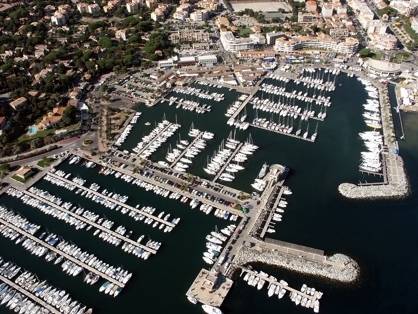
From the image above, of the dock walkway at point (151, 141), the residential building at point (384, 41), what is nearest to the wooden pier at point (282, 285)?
the dock walkway at point (151, 141)

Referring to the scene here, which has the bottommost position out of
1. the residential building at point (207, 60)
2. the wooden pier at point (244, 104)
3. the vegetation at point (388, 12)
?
the wooden pier at point (244, 104)

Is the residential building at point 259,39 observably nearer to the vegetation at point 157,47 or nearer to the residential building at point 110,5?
the vegetation at point 157,47

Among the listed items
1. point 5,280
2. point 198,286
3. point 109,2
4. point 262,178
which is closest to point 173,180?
point 262,178

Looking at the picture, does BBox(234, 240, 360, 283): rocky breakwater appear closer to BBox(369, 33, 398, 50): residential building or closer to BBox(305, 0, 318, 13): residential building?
BBox(369, 33, 398, 50): residential building

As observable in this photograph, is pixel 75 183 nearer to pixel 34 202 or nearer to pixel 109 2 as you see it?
pixel 34 202

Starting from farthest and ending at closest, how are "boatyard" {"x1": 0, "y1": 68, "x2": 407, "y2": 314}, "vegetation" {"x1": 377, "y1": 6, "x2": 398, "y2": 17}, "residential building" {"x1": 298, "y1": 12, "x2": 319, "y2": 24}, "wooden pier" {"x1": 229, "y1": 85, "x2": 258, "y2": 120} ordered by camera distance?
"vegetation" {"x1": 377, "y1": 6, "x2": 398, "y2": 17}, "residential building" {"x1": 298, "y1": 12, "x2": 319, "y2": 24}, "wooden pier" {"x1": 229, "y1": 85, "x2": 258, "y2": 120}, "boatyard" {"x1": 0, "y1": 68, "x2": 407, "y2": 314}

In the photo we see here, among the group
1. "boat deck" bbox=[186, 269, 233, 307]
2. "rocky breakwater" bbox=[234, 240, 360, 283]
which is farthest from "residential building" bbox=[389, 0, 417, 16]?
"boat deck" bbox=[186, 269, 233, 307]
